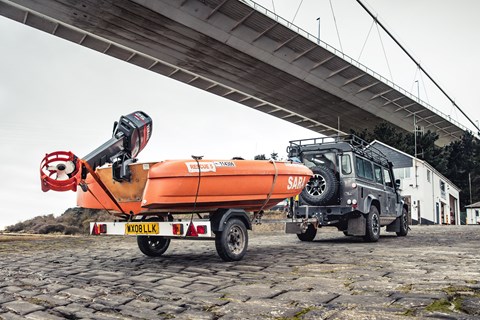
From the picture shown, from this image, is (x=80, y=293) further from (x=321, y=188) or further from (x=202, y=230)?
(x=321, y=188)

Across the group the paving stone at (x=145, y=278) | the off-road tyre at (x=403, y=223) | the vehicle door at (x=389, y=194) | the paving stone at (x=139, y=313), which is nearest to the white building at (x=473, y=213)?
the off-road tyre at (x=403, y=223)

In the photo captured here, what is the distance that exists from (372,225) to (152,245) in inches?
221

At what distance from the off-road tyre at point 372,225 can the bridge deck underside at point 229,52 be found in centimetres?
3236

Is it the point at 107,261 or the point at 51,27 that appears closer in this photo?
the point at 107,261

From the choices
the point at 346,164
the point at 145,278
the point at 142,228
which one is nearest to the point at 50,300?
the point at 145,278

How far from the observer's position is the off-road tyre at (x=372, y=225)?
10430 millimetres

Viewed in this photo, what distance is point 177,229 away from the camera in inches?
241

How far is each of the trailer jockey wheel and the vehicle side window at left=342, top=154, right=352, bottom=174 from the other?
4642mm

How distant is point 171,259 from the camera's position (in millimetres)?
7211

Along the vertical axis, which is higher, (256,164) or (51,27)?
(51,27)

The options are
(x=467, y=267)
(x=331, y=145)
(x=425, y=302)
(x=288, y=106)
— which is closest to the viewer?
(x=425, y=302)

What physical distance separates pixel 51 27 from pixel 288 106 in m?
35.2

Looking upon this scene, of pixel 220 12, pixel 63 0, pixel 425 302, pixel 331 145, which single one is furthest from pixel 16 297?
pixel 220 12

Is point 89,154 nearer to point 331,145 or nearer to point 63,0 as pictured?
point 331,145
